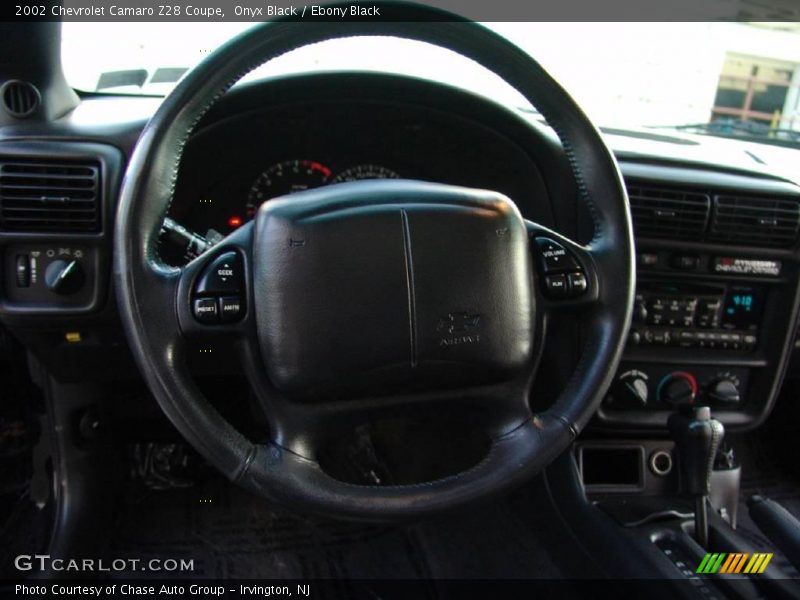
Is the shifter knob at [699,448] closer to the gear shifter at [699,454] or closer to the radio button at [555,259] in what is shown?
the gear shifter at [699,454]

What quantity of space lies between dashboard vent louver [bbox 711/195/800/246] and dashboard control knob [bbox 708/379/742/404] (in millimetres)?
336

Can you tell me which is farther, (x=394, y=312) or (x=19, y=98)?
A: (x=19, y=98)

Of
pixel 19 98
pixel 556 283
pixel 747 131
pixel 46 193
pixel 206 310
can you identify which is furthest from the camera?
pixel 747 131

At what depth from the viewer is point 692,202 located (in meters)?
1.61

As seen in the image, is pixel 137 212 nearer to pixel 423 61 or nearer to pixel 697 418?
pixel 423 61

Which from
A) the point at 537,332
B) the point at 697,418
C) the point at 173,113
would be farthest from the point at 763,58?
the point at 173,113

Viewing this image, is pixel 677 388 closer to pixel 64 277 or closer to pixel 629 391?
pixel 629 391

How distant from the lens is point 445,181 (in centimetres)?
167

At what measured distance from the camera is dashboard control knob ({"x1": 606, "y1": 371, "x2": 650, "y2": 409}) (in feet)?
5.51

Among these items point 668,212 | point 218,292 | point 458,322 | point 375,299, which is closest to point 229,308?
point 218,292

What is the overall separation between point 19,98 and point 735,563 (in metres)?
1.70

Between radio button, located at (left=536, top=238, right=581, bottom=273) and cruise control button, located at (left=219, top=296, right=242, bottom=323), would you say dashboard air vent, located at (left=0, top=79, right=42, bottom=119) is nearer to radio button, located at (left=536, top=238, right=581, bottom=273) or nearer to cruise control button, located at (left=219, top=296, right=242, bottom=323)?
cruise control button, located at (left=219, top=296, right=242, bottom=323)

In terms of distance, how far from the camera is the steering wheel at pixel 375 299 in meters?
0.99

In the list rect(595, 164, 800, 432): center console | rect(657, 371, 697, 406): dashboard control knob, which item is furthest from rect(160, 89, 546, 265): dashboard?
rect(657, 371, 697, 406): dashboard control knob
